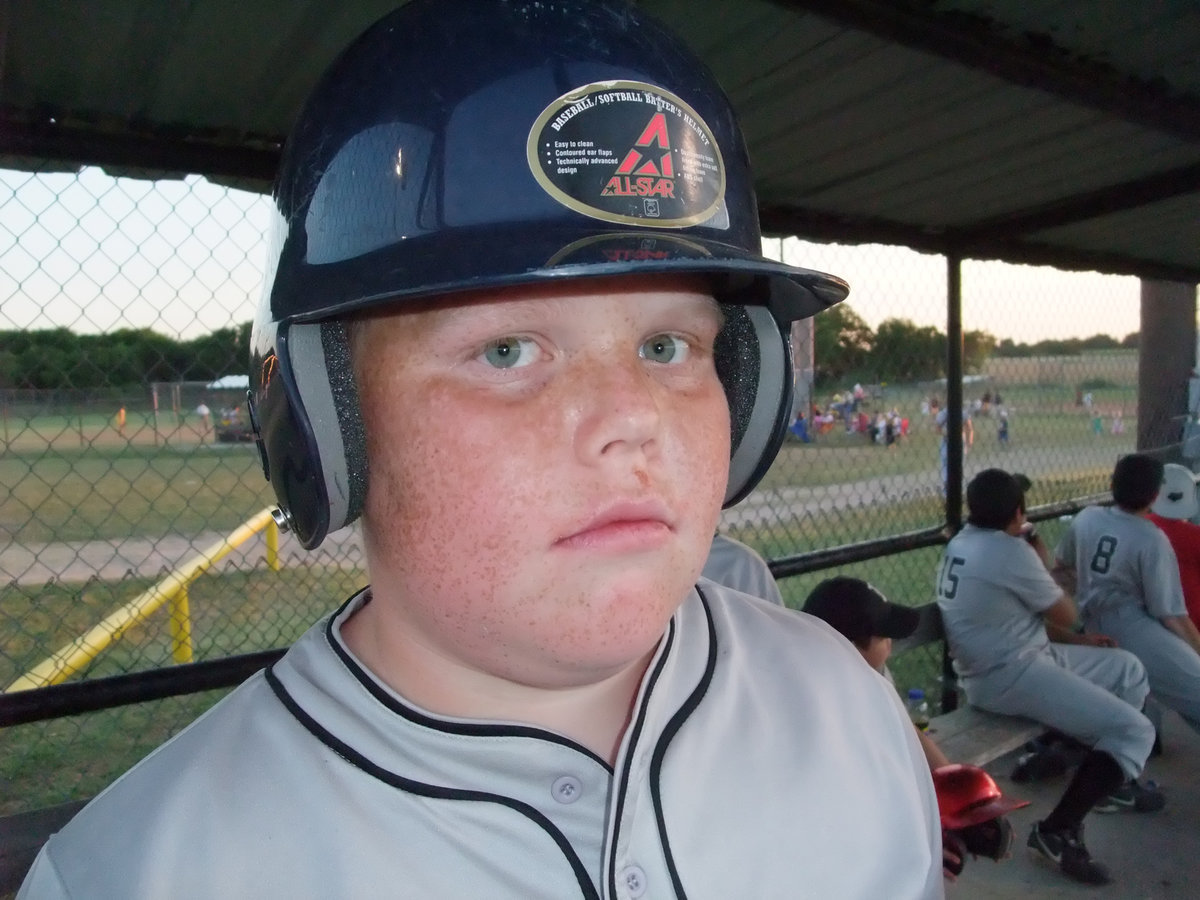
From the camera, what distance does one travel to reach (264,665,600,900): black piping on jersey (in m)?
0.99

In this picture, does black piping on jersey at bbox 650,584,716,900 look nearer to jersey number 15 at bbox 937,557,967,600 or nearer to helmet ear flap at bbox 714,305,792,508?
helmet ear flap at bbox 714,305,792,508

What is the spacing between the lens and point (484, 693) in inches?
41.5

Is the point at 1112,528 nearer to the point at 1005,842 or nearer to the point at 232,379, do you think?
the point at 1005,842

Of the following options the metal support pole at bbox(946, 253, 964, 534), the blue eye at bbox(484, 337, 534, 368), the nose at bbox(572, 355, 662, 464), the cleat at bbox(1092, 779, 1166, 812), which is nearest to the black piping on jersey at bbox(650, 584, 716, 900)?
the nose at bbox(572, 355, 662, 464)

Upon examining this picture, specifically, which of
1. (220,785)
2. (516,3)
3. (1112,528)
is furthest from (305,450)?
(1112,528)

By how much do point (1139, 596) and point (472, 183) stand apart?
512 centimetres

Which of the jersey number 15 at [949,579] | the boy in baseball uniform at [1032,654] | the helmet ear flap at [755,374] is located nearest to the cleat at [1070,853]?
the boy in baseball uniform at [1032,654]

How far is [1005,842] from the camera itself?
288 cm

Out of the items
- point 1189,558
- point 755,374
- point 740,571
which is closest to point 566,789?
point 755,374

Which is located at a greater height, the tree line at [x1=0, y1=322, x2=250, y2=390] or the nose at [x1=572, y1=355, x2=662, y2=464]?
the tree line at [x1=0, y1=322, x2=250, y2=390]

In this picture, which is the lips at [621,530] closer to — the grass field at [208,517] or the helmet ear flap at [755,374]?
the helmet ear flap at [755,374]

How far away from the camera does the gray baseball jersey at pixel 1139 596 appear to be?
453cm

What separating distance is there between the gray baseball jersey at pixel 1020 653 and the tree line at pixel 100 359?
372 centimetres

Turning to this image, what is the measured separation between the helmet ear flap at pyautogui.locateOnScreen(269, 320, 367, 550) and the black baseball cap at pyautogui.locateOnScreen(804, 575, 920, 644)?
249cm
